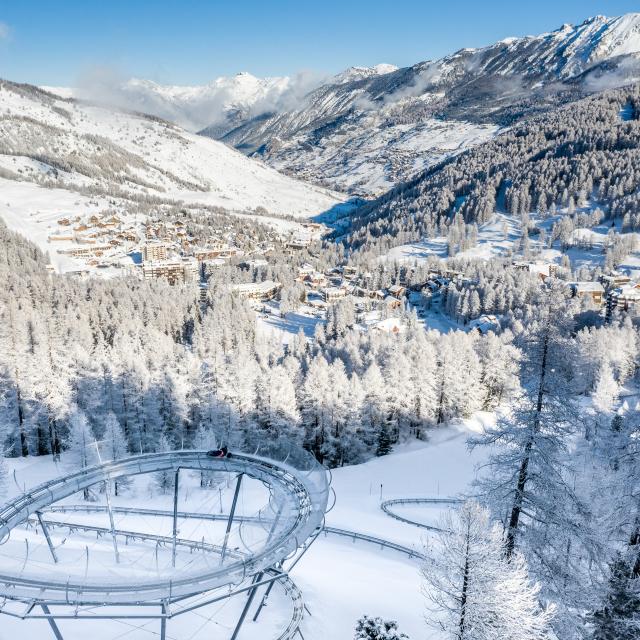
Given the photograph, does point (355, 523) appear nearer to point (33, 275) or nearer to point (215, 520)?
point (215, 520)

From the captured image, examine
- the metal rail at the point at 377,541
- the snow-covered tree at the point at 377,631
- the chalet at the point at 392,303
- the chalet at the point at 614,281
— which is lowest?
the metal rail at the point at 377,541

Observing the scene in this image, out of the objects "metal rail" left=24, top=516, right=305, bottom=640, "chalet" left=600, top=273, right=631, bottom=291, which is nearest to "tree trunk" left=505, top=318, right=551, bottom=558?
"metal rail" left=24, top=516, right=305, bottom=640

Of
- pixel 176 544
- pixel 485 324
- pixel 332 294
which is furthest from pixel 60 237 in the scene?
pixel 176 544

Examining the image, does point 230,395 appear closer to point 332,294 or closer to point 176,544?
point 176,544

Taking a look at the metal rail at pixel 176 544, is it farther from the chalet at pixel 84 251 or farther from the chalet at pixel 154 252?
the chalet at pixel 84 251

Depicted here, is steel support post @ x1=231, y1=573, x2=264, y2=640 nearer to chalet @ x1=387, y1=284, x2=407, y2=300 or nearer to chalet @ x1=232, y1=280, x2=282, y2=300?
chalet @ x1=232, y1=280, x2=282, y2=300

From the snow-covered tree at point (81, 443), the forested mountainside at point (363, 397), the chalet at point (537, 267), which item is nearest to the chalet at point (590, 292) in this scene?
the forested mountainside at point (363, 397)
